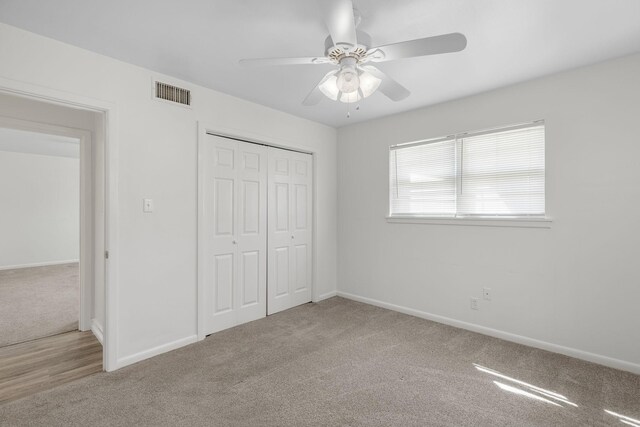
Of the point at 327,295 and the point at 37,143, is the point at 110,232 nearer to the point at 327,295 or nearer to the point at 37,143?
the point at 327,295

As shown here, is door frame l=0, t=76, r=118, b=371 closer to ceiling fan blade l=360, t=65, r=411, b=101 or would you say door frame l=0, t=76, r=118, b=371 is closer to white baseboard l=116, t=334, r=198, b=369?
white baseboard l=116, t=334, r=198, b=369

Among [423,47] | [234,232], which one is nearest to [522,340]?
[423,47]

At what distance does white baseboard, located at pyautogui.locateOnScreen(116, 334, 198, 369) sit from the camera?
2.50 meters

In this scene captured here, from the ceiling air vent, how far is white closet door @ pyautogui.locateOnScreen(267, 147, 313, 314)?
1075 millimetres

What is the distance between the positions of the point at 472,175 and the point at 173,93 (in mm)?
3040

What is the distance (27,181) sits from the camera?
6.63 m

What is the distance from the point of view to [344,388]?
7.29ft

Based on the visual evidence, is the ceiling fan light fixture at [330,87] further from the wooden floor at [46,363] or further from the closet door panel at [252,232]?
the wooden floor at [46,363]

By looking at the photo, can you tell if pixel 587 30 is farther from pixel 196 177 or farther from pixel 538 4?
pixel 196 177

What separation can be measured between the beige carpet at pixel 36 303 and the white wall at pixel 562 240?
3.96 metres

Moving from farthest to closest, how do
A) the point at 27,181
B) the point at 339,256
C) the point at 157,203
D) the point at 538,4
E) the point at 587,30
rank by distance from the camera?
the point at 27,181 < the point at 339,256 < the point at 157,203 < the point at 587,30 < the point at 538,4

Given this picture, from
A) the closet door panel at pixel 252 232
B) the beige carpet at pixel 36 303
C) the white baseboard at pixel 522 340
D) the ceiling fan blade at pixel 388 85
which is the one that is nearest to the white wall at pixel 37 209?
the beige carpet at pixel 36 303

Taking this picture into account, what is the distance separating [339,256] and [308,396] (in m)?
2.49

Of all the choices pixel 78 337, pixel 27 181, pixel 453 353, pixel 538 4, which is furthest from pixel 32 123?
pixel 27 181
